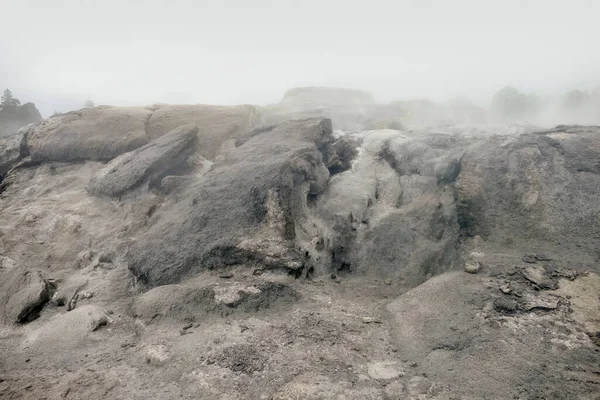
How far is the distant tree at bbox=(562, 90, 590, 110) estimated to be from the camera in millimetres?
46188

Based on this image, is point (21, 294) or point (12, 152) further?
point (12, 152)

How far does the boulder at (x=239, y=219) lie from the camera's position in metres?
11.3

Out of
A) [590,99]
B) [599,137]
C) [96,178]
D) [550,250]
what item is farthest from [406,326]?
[590,99]

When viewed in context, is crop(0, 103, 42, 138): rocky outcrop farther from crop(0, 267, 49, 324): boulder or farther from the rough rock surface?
crop(0, 267, 49, 324): boulder

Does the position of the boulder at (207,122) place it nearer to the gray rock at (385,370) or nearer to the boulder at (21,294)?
the boulder at (21,294)

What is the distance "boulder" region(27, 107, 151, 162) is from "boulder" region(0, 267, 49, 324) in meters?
8.93

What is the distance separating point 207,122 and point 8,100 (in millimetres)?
34408

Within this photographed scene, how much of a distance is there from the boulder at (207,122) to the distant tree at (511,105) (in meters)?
36.3

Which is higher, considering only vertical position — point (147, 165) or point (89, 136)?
point (89, 136)

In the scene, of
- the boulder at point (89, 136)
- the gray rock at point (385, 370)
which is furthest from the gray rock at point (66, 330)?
the boulder at point (89, 136)

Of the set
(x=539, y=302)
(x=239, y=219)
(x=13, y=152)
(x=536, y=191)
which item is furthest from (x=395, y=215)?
(x=13, y=152)

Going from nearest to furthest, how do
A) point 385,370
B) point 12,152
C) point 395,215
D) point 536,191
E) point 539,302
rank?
1. point 385,370
2. point 539,302
3. point 536,191
4. point 395,215
5. point 12,152

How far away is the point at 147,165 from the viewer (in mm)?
16688

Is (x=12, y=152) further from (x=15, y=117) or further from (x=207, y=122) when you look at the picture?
(x=15, y=117)
